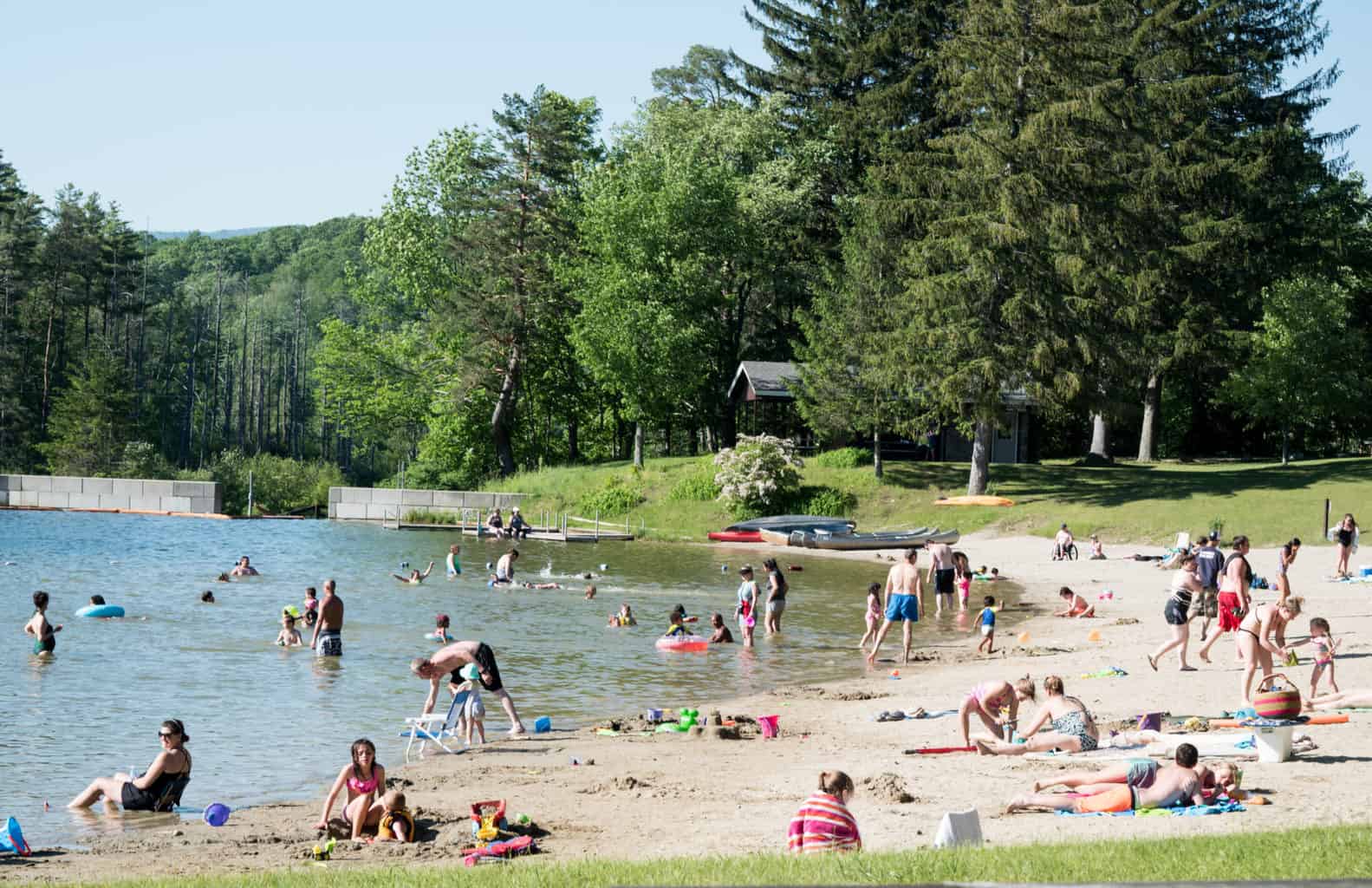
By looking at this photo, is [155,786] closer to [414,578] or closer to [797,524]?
[414,578]

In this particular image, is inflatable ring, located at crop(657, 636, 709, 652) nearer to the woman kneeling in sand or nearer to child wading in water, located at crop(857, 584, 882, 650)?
child wading in water, located at crop(857, 584, 882, 650)

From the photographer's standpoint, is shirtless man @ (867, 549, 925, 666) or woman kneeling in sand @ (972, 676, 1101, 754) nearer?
woman kneeling in sand @ (972, 676, 1101, 754)

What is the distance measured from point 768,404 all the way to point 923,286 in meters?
15.2

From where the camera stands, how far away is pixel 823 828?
37.4 feet

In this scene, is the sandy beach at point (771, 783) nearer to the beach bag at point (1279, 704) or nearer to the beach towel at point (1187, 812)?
the beach towel at point (1187, 812)

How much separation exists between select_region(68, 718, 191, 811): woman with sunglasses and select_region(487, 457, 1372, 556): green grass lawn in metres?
35.2

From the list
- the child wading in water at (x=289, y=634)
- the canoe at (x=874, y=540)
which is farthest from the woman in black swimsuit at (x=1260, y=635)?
the canoe at (x=874, y=540)

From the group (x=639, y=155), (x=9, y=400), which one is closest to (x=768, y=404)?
(x=639, y=155)

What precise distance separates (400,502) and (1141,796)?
55566mm

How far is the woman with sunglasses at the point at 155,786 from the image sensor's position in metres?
15.4

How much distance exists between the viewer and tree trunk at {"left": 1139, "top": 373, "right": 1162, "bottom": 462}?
61.4m

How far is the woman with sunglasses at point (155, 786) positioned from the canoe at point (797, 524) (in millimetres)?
37228

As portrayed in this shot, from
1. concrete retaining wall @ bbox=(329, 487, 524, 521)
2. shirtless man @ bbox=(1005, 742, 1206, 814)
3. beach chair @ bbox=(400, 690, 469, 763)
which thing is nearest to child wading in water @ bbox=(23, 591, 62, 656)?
beach chair @ bbox=(400, 690, 469, 763)

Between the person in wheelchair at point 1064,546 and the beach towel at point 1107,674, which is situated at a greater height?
the person in wheelchair at point 1064,546
